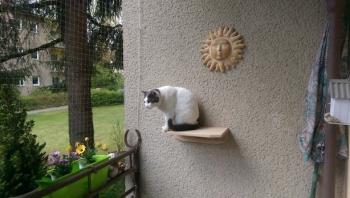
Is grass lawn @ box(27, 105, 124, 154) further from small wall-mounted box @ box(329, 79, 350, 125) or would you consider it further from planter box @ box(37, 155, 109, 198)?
small wall-mounted box @ box(329, 79, 350, 125)

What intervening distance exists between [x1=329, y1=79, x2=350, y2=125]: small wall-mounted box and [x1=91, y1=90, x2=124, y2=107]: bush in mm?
1693

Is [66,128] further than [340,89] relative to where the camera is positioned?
Yes

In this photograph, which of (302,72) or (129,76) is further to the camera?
(129,76)

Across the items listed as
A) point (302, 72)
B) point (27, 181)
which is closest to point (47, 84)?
point (27, 181)

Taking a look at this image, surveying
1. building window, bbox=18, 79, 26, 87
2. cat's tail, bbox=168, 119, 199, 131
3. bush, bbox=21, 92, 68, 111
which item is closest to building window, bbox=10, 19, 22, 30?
building window, bbox=18, 79, 26, 87

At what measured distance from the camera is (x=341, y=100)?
760 millimetres

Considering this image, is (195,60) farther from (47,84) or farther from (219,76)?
(47,84)

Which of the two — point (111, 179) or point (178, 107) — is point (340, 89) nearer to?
point (178, 107)

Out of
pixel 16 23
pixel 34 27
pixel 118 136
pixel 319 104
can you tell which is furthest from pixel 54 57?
pixel 319 104

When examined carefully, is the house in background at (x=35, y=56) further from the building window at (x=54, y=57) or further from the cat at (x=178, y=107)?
the cat at (x=178, y=107)

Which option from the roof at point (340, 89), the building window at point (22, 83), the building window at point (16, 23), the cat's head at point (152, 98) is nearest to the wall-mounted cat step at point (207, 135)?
the cat's head at point (152, 98)

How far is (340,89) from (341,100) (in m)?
0.04

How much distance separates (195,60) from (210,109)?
301 millimetres

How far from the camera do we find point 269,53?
1140 millimetres
